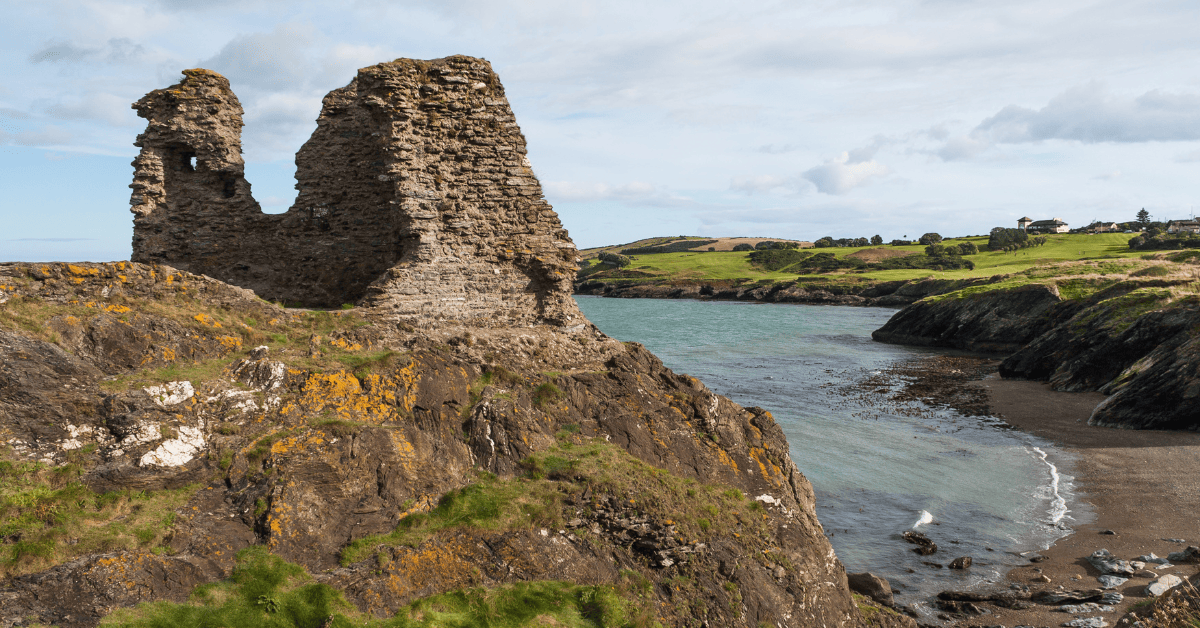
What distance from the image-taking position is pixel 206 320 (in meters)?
9.83

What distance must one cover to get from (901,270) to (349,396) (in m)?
113

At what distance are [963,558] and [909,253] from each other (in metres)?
118

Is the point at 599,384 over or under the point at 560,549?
over

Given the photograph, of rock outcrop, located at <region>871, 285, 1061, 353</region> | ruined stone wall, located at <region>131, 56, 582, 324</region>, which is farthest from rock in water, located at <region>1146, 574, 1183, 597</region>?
rock outcrop, located at <region>871, 285, 1061, 353</region>

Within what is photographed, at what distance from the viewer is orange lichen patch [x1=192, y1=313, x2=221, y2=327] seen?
9773mm

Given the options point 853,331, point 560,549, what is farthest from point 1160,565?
point 853,331

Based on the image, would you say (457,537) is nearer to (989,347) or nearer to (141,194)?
(141,194)

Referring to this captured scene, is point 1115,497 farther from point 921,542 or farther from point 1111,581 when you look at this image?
point 921,542

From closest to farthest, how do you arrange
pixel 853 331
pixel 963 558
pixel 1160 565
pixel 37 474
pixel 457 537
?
pixel 37 474
pixel 457 537
pixel 1160 565
pixel 963 558
pixel 853 331

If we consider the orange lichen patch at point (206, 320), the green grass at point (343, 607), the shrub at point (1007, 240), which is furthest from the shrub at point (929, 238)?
the orange lichen patch at point (206, 320)

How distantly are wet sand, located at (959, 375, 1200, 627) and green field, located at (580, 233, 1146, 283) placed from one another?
2168 inches

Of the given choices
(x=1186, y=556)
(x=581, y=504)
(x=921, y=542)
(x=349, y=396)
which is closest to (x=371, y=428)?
(x=349, y=396)

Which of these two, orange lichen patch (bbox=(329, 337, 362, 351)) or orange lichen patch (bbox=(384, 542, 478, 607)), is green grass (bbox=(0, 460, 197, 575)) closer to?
orange lichen patch (bbox=(384, 542, 478, 607))

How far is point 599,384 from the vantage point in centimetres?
1234
